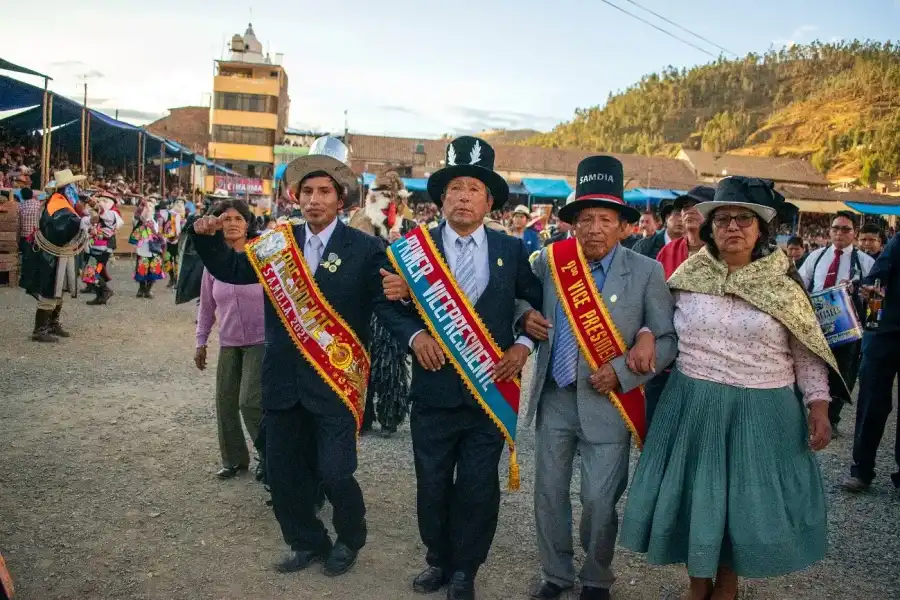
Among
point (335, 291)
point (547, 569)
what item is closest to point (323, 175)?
point (335, 291)

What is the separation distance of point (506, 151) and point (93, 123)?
34352 millimetres

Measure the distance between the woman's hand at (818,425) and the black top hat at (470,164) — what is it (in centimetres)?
158

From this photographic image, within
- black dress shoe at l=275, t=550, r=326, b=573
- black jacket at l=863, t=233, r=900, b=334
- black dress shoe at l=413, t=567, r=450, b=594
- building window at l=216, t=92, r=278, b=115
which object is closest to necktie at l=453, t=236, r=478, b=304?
black dress shoe at l=413, t=567, r=450, b=594

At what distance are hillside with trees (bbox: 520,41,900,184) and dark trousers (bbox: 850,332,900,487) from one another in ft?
219

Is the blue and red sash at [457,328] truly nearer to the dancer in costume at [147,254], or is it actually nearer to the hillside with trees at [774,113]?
the dancer in costume at [147,254]

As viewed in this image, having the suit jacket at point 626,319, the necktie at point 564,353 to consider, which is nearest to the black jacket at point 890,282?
the suit jacket at point 626,319

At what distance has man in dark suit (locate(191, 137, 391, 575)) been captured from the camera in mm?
3299

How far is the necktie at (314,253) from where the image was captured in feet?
11.1

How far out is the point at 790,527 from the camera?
2816 mm

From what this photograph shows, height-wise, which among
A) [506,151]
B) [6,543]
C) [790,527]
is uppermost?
[506,151]

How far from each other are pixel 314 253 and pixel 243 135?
6068 centimetres

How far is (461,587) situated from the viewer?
125 inches

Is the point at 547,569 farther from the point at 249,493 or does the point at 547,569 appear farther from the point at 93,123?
the point at 93,123

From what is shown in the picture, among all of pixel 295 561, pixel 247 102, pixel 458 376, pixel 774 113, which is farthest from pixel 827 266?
pixel 774 113
